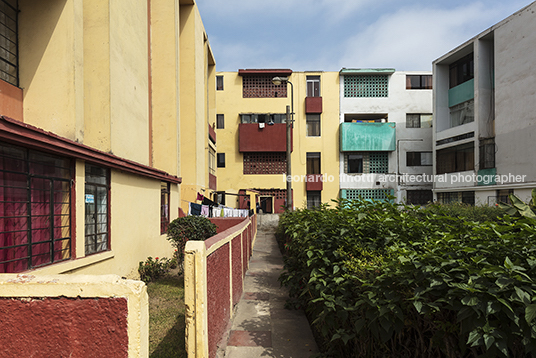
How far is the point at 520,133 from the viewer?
21.1m

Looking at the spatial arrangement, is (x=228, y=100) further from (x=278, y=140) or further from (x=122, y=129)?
(x=122, y=129)

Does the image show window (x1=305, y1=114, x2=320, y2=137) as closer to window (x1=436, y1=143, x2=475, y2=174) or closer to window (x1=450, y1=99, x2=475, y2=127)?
window (x1=436, y1=143, x2=475, y2=174)

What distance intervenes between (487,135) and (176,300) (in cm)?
2530

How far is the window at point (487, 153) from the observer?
23.1 m

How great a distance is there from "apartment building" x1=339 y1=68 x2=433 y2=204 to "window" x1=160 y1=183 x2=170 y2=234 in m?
22.1

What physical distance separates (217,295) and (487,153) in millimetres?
25706

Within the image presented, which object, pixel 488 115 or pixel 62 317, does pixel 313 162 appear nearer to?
pixel 488 115

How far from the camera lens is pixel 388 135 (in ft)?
101

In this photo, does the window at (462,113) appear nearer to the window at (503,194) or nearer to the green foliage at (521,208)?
the window at (503,194)

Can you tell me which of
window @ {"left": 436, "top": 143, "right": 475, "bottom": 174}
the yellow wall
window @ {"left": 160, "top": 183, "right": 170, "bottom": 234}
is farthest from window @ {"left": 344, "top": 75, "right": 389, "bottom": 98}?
window @ {"left": 160, "top": 183, "right": 170, "bottom": 234}

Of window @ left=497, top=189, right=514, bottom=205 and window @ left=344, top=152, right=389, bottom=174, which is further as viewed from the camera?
window @ left=344, top=152, right=389, bottom=174

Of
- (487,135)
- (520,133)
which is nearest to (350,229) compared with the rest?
(520,133)

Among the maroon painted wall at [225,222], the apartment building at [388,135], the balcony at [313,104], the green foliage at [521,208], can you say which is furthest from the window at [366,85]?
the green foliage at [521,208]

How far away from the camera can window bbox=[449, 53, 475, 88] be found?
2580 cm
